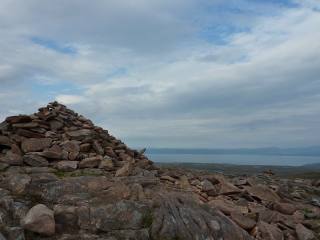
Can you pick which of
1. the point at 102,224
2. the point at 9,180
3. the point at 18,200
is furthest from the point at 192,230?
the point at 9,180

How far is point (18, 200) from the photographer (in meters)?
15.2

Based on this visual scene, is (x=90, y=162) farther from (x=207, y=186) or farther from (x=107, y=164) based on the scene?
(x=207, y=186)

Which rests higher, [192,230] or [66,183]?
[66,183]

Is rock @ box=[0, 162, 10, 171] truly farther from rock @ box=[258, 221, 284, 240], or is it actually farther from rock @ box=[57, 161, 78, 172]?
rock @ box=[258, 221, 284, 240]

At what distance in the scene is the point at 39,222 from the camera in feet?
44.8

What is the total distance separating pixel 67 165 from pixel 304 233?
1038cm

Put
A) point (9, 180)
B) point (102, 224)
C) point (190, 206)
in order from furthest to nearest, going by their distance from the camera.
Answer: point (9, 180) < point (190, 206) < point (102, 224)

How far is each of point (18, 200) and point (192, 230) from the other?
590 cm

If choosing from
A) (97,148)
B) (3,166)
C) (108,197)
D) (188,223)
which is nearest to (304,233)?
(188,223)

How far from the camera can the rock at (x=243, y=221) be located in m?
16.6

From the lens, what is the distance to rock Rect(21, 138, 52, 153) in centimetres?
2156

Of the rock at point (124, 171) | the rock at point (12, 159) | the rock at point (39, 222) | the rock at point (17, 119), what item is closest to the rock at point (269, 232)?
the rock at point (124, 171)

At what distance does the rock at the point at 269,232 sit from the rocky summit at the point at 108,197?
0.12ft

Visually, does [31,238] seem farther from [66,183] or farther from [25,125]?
[25,125]
